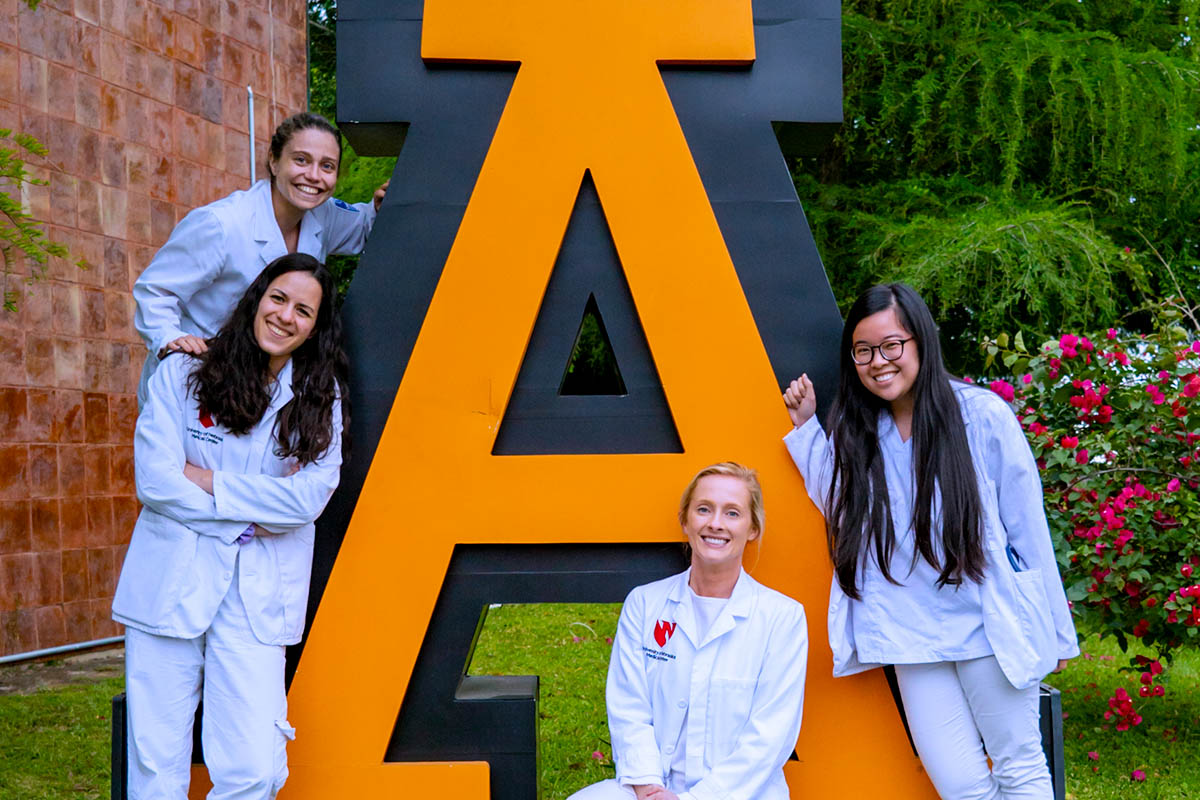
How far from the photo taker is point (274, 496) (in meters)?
2.69

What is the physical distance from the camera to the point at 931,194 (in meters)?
6.61

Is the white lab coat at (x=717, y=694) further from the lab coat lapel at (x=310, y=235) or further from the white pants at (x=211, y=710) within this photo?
the lab coat lapel at (x=310, y=235)

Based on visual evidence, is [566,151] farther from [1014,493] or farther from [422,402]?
[1014,493]

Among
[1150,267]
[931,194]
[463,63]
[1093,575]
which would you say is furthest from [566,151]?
[1150,267]

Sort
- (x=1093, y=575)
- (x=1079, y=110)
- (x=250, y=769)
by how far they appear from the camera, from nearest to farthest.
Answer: (x=250, y=769), (x=1093, y=575), (x=1079, y=110)

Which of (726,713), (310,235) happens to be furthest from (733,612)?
(310,235)

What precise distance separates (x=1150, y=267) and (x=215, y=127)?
596 cm

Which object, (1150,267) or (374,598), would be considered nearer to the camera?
(374,598)

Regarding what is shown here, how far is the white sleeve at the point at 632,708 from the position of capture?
2641 millimetres

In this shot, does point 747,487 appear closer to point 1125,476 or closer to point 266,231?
point 266,231

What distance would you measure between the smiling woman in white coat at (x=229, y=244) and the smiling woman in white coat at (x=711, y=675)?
1.28m

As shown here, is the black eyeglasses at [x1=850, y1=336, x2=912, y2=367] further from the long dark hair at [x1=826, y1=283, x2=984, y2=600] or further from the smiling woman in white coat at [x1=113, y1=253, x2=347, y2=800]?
the smiling woman in white coat at [x1=113, y1=253, x2=347, y2=800]

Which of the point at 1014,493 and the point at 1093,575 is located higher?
the point at 1014,493

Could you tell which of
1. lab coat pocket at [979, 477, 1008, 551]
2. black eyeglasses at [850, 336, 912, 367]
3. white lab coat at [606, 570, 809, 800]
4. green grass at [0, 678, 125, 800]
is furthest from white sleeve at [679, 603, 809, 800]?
green grass at [0, 678, 125, 800]
